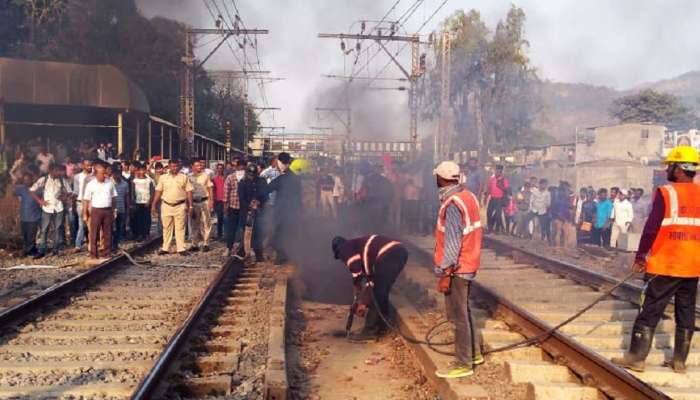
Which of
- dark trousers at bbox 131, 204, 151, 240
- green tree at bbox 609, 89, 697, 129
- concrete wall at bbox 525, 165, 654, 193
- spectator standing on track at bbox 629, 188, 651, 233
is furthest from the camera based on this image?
green tree at bbox 609, 89, 697, 129

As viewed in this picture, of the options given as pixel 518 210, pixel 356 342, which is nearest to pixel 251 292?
pixel 356 342

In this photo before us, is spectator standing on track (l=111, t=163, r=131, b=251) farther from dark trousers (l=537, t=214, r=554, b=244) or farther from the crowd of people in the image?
dark trousers (l=537, t=214, r=554, b=244)

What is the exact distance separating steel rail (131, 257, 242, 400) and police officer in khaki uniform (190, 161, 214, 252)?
4582 millimetres

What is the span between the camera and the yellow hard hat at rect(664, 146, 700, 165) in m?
5.79

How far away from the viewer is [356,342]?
786 cm

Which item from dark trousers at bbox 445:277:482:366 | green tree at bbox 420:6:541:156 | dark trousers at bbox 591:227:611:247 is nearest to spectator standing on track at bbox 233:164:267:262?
dark trousers at bbox 445:277:482:366

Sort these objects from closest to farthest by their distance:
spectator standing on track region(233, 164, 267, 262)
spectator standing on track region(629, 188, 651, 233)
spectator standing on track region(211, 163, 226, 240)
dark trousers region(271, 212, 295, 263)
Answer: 1. spectator standing on track region(233, 164, 267, 262)
2. dark trousers region(271, 212, 295, 263)
3. spectator standing on track region(211, 163, 226, 240)
4. spectator standing on track region(629, 188, 651, 233)

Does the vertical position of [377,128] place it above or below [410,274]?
above

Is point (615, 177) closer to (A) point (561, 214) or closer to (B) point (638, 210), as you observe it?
(B) point (638, 210)

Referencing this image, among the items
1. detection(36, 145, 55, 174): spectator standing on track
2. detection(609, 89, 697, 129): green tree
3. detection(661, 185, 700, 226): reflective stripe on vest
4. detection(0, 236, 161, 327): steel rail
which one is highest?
detection(609, 89, 697, 129): green tree

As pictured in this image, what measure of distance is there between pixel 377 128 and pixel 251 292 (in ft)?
136

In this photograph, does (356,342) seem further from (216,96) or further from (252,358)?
(216,96)

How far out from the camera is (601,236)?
1688 centimetres

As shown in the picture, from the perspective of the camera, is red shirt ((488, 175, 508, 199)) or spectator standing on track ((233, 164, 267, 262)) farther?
red shirt ((488, 175, 508, 199))
